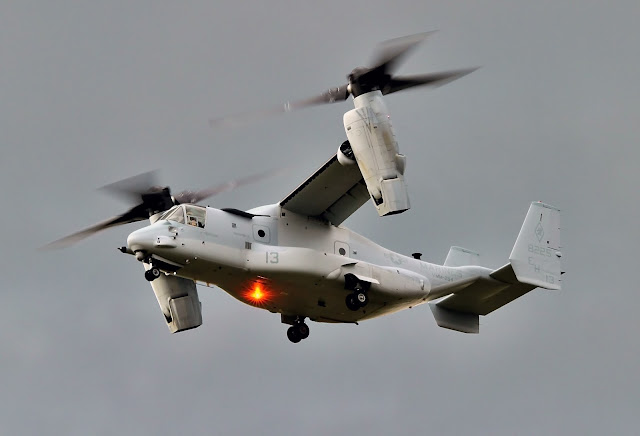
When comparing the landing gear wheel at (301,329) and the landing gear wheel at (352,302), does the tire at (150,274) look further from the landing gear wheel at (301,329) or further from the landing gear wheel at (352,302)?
the landing gear wheel at (352,302)

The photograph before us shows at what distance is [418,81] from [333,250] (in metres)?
5.75

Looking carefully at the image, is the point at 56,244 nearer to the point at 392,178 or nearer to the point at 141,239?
the point at 141,239

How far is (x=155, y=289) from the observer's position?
43.8m

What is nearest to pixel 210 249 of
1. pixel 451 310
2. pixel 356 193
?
pixel 356 193

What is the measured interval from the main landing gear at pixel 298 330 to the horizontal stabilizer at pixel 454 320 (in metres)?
4.65

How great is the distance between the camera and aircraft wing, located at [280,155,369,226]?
40062 mm

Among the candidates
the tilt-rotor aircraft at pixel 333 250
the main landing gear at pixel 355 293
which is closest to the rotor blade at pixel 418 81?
the tilt-rotor aircraft at pixel 333 250

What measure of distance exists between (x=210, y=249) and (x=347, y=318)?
562cm

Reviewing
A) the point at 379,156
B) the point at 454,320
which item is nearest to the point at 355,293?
the point at 379,156

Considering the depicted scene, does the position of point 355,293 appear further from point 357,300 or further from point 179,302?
point 179,302

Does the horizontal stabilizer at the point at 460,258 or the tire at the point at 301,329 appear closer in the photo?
the tire at the point at 301,329

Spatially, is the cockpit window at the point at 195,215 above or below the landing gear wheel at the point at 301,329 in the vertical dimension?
above

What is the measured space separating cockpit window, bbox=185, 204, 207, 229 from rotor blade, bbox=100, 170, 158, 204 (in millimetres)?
4538

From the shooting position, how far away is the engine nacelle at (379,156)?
36969 mm
